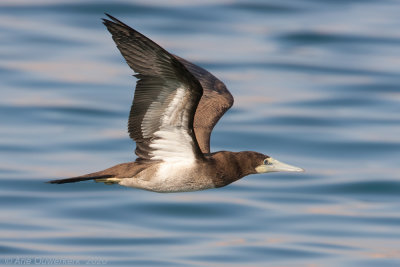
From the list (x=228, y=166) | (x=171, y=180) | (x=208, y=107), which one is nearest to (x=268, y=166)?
(x=228, y=166)

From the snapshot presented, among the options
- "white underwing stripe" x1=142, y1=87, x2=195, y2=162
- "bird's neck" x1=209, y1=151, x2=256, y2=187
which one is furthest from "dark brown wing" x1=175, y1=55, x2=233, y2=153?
→ "white underwing stripe" x1=142, y1=87, x2=195, y2=162

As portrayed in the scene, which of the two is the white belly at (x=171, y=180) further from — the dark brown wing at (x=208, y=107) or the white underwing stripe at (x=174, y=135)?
the dark brown wing at (x=208, y=107)

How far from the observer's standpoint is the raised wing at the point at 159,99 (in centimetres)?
1027

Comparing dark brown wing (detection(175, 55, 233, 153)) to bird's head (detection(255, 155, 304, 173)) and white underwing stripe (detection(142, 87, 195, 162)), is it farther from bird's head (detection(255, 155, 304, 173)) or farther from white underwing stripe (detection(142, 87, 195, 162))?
white underwing stripe (detection(142, 87, 195, 162))

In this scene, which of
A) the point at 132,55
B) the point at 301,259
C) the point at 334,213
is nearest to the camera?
the point at 132,55

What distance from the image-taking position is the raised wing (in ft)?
33.7

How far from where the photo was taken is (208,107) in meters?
13.0

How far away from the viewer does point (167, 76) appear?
34.6ft

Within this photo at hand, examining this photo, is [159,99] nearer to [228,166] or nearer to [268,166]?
[228,166]

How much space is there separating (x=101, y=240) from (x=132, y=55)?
6.50m

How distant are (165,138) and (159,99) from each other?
603 millimetres

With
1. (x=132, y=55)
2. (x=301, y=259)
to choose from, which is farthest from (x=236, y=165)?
(x=301, y=259)

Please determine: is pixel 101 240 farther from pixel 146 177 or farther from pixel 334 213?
pixel 146 177

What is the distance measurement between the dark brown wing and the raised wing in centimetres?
97
